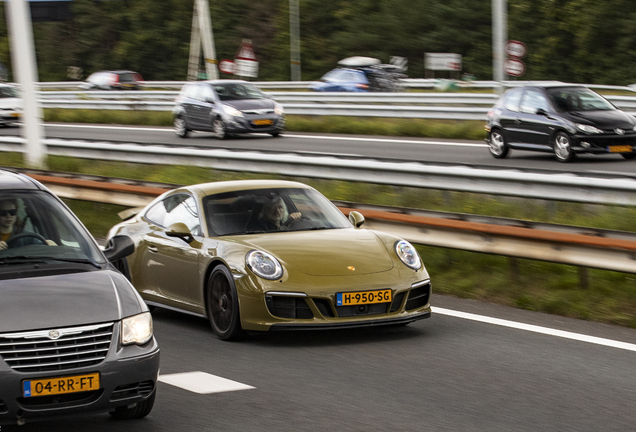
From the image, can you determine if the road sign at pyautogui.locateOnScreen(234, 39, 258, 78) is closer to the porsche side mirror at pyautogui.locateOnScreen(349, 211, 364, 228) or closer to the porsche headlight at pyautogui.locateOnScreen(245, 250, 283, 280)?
the porsche side mirror at pyautogui.locateOnScreen(349, 211, 364, 228)

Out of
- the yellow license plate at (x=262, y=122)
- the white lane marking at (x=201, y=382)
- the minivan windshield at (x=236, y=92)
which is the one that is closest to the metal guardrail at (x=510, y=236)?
the white lane marking at (x=201, y=382)

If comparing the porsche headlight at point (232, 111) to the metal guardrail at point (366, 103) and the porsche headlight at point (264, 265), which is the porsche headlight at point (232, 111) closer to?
the metal guardrail at point (366, 103)

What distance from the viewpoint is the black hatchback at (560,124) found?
18.3 metres

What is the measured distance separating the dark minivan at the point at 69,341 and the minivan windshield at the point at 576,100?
1493 centimetres

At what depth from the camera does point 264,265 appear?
7539mm

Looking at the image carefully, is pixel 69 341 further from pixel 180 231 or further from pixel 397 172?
pixel 397 172

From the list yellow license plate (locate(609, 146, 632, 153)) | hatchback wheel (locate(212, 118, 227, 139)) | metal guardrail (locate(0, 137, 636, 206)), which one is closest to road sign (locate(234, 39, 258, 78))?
hatchback wheel (locate(212, 118, 227, 139))

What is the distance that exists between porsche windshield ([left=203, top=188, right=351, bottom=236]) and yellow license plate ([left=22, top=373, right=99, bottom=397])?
348 centimetres

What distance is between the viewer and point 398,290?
757 cm

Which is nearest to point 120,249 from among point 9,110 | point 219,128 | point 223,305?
point 223,305

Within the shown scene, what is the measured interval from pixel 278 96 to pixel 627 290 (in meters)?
25.6

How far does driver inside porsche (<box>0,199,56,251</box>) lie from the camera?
556 centimetres

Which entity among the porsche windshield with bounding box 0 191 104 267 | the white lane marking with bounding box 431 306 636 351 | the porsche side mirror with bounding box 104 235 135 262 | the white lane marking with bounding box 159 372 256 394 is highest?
the porsche windshield with bounding box 0 191 104 267

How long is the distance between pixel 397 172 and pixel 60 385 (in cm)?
856
